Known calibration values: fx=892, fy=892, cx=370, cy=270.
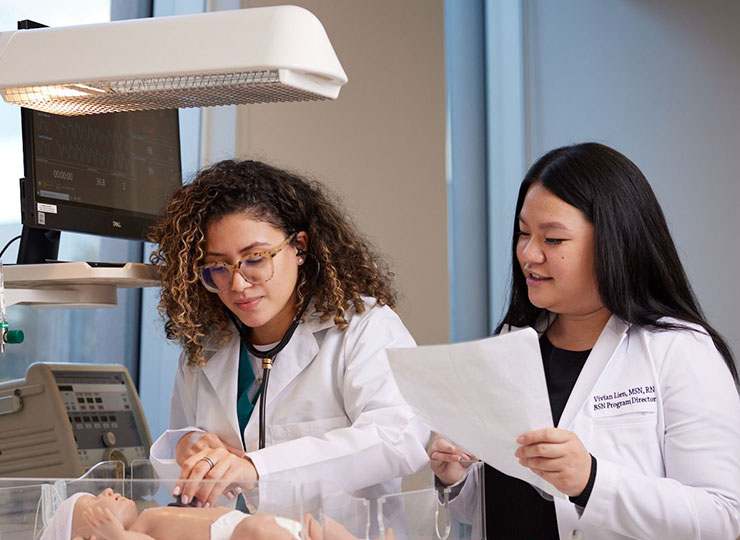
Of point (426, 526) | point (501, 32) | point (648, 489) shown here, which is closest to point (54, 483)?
point (426, 526)

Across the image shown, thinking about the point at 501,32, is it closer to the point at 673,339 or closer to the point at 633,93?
the point at 633,93

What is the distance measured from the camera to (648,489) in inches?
55.5

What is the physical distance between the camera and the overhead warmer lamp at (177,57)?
3.89ft

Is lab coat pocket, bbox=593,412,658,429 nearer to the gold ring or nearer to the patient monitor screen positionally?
the gold ring

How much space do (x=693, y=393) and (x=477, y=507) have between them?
46cm

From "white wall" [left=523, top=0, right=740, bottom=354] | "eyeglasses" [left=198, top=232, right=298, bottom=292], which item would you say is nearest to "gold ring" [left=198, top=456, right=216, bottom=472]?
"eyeglasses" [left=198, top=232, right=298, bottom=292]

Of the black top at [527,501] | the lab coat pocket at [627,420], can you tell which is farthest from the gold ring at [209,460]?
the lab coat pocket at [627,420]

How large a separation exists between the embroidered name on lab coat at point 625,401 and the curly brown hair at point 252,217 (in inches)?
18.7

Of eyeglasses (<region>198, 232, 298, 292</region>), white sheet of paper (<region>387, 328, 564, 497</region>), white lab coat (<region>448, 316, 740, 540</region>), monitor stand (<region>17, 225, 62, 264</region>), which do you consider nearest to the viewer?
white sheet of paper (<region>387, 328, 564, 497</region>)

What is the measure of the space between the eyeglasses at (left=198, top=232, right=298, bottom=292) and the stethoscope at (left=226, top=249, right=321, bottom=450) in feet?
0.42

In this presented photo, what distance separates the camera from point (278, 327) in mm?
1781

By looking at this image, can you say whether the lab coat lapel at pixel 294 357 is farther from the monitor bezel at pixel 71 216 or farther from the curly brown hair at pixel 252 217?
the monitor bezel at pixel 71 216

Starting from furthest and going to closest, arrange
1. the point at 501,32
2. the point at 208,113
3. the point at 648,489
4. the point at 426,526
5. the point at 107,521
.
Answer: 1. the point at 501,32
2. the point at 208,113
3. the point at 648,489
4. the point at 426,526
5. the point at 107,521

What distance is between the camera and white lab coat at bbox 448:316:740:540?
141 centimetres
